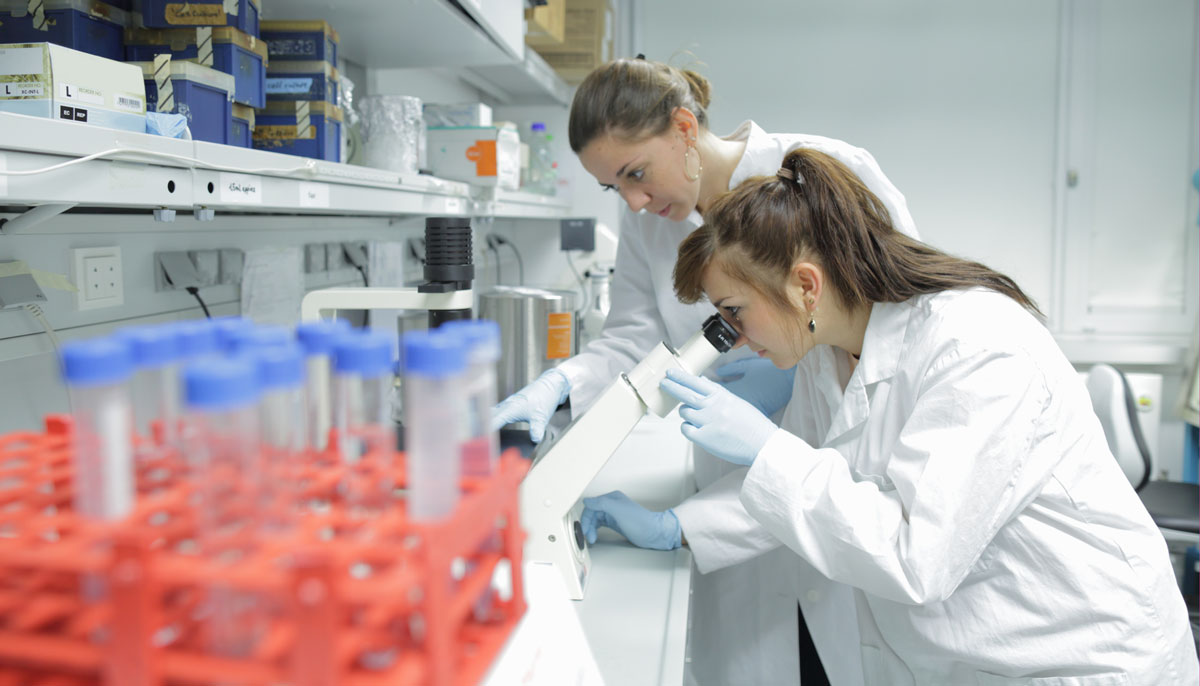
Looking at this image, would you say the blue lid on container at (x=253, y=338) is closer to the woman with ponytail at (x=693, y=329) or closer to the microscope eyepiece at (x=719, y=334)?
the microscope eyepiece at (x=719, y=334)

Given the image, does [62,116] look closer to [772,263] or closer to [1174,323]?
[772,263]

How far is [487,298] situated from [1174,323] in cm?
339

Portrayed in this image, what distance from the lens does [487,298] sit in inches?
Result: 81.9

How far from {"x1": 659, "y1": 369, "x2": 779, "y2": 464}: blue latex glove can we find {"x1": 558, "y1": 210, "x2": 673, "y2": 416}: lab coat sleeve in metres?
0.57

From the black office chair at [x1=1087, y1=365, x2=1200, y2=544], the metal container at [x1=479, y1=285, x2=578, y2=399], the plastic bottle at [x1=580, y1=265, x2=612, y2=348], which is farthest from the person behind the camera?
the plastic bottle at [x1=580, y1=265, x2=612, y2=348]

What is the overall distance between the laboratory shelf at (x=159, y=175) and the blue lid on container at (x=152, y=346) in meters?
0.26

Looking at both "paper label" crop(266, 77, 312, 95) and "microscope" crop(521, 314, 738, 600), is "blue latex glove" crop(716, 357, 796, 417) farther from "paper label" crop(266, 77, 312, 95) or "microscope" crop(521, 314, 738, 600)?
"paper label" crop(266, 77, 312, 95)

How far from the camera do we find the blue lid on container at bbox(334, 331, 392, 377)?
0.51 meters

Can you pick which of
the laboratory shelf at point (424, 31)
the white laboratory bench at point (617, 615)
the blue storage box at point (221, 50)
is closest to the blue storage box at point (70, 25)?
the blue storage box at point (221, 50)

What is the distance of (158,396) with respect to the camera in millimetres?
566

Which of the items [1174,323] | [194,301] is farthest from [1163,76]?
[194,301]

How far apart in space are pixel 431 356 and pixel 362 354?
0.18 ft

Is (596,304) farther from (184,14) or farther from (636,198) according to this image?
(184,14)

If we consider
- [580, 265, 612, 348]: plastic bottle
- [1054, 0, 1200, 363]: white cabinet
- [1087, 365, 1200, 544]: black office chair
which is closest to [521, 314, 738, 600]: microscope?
[580, 265, 612, 348]: plastic bottle
